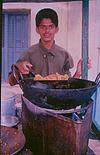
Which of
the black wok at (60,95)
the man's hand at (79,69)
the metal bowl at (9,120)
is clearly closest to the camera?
the black wok at (60,95)

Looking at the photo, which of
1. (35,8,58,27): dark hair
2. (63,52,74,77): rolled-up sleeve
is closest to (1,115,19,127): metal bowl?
(63,52,74,77): rolled-up sleeve

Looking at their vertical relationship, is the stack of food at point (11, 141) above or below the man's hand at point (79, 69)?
below

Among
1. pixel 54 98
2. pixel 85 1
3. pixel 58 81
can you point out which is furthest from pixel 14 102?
pixel 85 1

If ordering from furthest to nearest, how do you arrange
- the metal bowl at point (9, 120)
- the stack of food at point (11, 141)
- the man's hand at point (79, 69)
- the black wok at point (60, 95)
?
the man's hand at point (79, 69), the metal bowl at point (9, 120), the black wok at point (60, 95), the stack of food at point (11, 141)

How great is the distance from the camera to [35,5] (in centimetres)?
160

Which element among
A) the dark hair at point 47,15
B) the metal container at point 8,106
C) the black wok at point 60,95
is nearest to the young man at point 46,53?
the dark hair at point 47,15

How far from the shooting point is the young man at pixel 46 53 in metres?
1.61

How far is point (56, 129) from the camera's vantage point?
1.18 metres

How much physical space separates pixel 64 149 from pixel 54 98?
22cm

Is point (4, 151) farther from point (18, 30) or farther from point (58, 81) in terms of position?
point (18, 30)

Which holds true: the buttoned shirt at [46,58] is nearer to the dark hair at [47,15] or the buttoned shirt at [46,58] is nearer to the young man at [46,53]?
the young man at [46,53]

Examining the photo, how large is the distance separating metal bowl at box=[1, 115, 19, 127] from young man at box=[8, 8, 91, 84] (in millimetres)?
276

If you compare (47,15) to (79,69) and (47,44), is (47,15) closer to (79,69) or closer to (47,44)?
(47,44)

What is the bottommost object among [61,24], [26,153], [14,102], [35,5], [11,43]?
[26,153]
